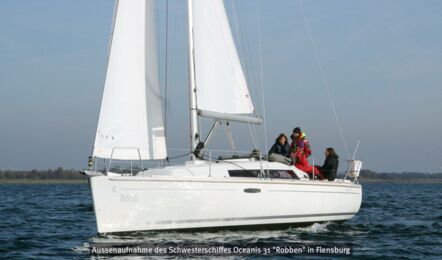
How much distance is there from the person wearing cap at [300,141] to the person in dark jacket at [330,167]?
556 mm

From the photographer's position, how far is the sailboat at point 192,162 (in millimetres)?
14539

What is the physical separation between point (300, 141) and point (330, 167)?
1.13 metres

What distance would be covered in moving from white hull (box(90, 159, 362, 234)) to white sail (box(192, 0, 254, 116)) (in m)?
1.81

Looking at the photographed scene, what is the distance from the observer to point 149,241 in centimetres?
1411

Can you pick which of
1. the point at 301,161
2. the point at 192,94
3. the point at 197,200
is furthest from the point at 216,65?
the point at 197,200

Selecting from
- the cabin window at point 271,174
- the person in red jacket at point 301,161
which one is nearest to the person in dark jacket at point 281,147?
the person in red jacket at point 301,161

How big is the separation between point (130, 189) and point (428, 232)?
8.33 m

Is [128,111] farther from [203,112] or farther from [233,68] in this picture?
[233,68]

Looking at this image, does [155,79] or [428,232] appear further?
[428,232]

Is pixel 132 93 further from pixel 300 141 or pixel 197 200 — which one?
pixel 300 141

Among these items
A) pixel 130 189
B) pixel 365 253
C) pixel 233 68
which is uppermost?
pixel 233 68

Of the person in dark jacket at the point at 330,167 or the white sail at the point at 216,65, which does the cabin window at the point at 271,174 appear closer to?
the person in dark jacket at the point at 330,167

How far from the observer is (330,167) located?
18.0 meters

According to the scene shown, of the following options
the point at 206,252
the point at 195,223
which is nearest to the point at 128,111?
the point at 195,223
